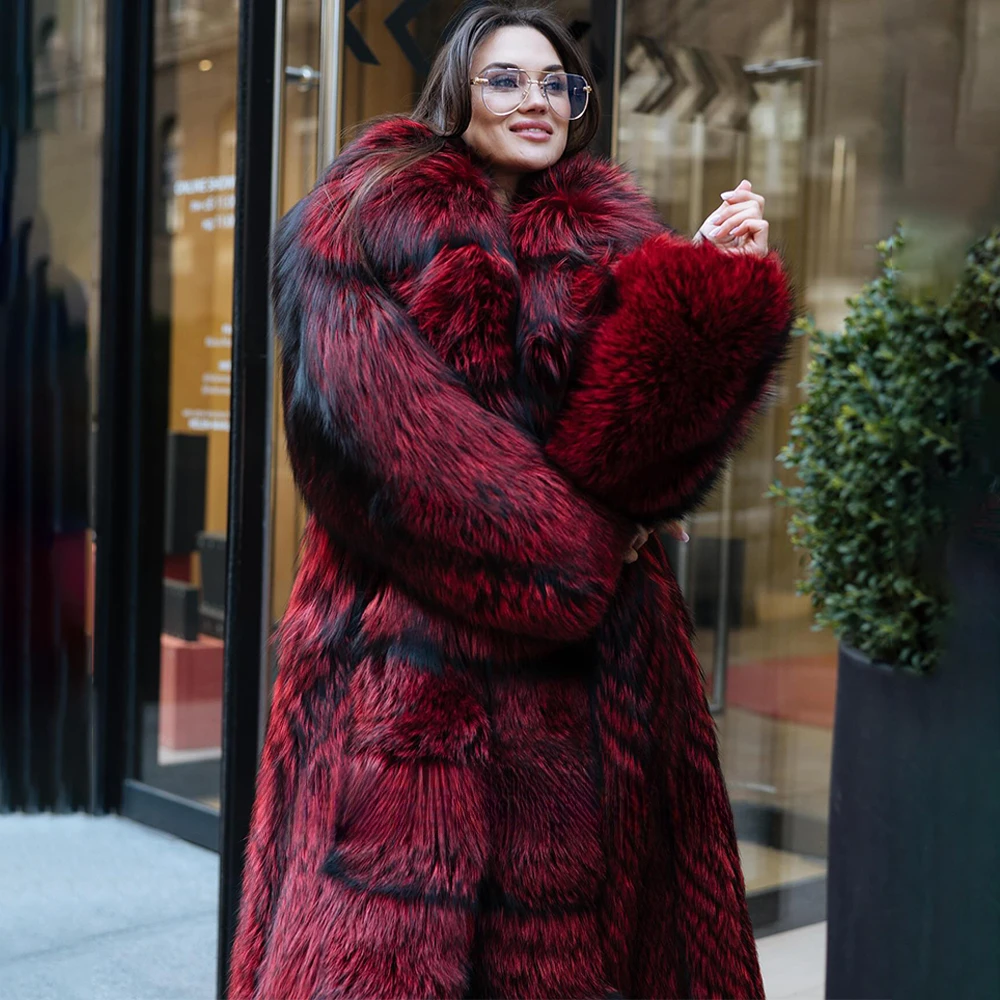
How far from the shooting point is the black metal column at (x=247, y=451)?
2938 mm

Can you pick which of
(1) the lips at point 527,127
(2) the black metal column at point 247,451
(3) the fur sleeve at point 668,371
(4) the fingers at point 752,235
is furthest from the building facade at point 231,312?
(3) the fur sleeve at point 668,371

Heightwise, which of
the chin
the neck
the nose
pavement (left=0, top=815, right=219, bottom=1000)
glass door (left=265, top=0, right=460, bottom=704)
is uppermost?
glass door (left=265, top=0, right=460, bottom=704)

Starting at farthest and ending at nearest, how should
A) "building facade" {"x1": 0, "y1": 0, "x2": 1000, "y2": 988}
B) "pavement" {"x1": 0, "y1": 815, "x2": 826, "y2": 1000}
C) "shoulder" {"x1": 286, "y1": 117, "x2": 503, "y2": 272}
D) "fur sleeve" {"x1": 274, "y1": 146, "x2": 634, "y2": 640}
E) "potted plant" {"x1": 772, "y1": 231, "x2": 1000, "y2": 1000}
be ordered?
1. "pavement" {"x1": 0, "y1": 815, "x2": 826, "y2": 1000}
2. "building facade" {"x1": 0, "y1": 0, "x2": 1000, "y2": 988}
3. "potted plant" {"x1": 772, "y1": 231, "x2": 1000, "y2": 1000}
4. "shoulder" {"x1": 286, "y1": 117, "x2": 503, "y2": 272}
5. "fur sleeve" {"x1": 274, "y1": 146, "x2": 634, "y2": 640}

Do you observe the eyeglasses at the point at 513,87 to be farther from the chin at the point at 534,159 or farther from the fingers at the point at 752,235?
the fingers at the point at 752,235

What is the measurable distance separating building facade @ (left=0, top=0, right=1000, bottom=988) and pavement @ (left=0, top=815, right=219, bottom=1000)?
0.18 metres

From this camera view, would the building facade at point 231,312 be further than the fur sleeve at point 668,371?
Yes

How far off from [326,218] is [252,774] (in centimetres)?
150

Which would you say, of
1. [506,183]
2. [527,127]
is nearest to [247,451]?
[506,183]

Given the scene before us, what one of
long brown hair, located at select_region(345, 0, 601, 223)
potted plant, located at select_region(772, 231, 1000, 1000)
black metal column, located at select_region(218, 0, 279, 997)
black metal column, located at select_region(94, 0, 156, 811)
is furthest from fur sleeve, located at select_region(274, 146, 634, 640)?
black metal column, located at select_region(94, 0, 156, 811)

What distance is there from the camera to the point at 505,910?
191 centimetres

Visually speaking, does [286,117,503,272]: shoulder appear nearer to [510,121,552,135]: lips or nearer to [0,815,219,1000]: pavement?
[510,121,552,135]: lips

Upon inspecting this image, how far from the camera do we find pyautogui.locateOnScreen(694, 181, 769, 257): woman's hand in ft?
6.54

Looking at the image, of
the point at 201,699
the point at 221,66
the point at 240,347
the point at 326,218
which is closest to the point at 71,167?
the point at 221,66

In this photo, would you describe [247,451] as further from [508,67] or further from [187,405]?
[187,405]
